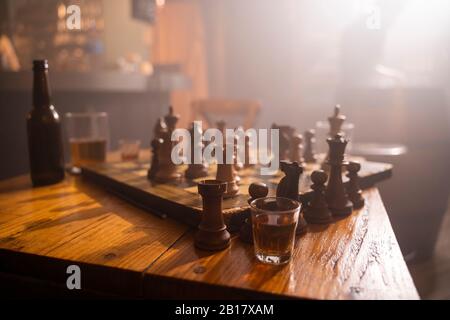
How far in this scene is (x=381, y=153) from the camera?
270 centimetres

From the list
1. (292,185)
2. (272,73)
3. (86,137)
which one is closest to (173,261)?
(292,185)

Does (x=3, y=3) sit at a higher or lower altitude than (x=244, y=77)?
higher

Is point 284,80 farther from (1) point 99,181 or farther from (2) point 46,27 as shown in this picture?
(1) point 99,181

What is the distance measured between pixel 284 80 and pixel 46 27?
340 centimetres

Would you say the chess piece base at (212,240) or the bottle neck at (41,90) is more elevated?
the bottle neck at (41,90)

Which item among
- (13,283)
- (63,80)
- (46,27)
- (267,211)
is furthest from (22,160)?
(46,27)

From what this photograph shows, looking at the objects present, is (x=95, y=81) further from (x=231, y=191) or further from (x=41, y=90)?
(x=231, y=191)

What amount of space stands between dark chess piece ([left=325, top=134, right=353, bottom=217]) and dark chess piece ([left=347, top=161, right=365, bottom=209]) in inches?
2.2

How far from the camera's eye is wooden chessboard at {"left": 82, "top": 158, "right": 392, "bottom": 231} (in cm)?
91

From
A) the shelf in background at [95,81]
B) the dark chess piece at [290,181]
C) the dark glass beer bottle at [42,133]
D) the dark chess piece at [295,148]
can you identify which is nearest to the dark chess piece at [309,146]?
the dark chess piece at [295,148]

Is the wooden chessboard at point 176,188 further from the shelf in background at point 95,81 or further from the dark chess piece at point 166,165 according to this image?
the shelf in background at point 95,81

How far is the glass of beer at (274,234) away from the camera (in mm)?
737

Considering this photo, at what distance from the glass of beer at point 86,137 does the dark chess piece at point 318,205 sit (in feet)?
2.96

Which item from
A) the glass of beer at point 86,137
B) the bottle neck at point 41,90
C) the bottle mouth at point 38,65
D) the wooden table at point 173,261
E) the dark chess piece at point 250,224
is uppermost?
the bottle mouth at point 38,65
